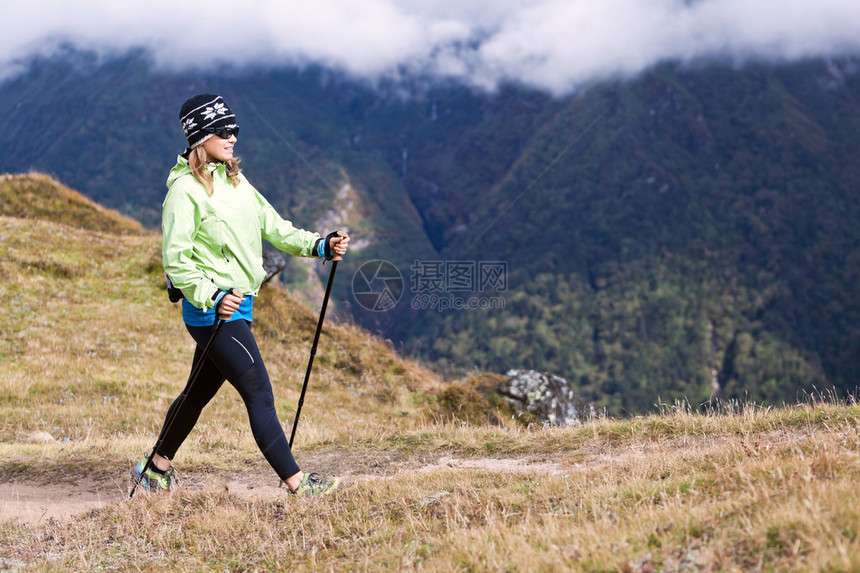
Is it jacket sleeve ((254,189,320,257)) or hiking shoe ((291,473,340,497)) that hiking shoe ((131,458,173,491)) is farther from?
jacket sleeve ((254,189,320,257))

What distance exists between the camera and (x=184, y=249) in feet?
15.5

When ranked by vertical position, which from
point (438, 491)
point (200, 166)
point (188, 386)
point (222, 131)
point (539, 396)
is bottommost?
point (539, 396)

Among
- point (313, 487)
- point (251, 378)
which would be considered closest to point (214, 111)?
point (251, 378)

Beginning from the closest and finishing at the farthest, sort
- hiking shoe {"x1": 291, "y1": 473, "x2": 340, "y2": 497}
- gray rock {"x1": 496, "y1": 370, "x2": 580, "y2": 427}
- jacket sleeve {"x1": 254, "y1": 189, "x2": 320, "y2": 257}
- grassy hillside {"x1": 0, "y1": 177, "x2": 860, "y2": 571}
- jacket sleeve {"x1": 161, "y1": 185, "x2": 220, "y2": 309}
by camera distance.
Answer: grassy hillside {"x1": 0, "y1": 177, "x2": 860, "y2": 571} → jacket sleeve {"x1": 161, "y1": 185, "x2": 220, "y2": 309} → hiking shoe {"x1": 291, "y1": 473, "x2": 340, "y2": 497} → jacket sleeve {"x1": 254, "y1": 189, "x2": 320, "y2": 257} → gray rock {"x1": 496, "y1": 370, "x2": 580, "y2": 427}

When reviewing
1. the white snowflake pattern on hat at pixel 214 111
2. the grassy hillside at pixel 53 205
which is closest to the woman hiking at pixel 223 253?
the white snowflake pattern on hat at pixel 214 111

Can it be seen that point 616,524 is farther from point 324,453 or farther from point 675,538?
point 324,453

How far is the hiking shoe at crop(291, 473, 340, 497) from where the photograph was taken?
5242 millimetres

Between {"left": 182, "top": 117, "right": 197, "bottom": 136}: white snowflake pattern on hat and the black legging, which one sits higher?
{"left": 182, "top": 117, "right": 197, "bottom": 136}: white snowflake pattern on hat

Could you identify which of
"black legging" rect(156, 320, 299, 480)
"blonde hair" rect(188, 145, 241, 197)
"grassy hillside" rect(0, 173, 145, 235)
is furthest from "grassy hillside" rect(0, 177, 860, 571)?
"grassy hillside" rect(0, 173, 145, 235)

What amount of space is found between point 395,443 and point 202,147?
3877mm

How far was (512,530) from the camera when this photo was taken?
12.3 ft

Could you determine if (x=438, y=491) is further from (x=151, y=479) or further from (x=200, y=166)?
(x=200, y=166)

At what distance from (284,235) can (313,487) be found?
2051mm

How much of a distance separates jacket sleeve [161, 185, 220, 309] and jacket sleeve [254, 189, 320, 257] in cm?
70
